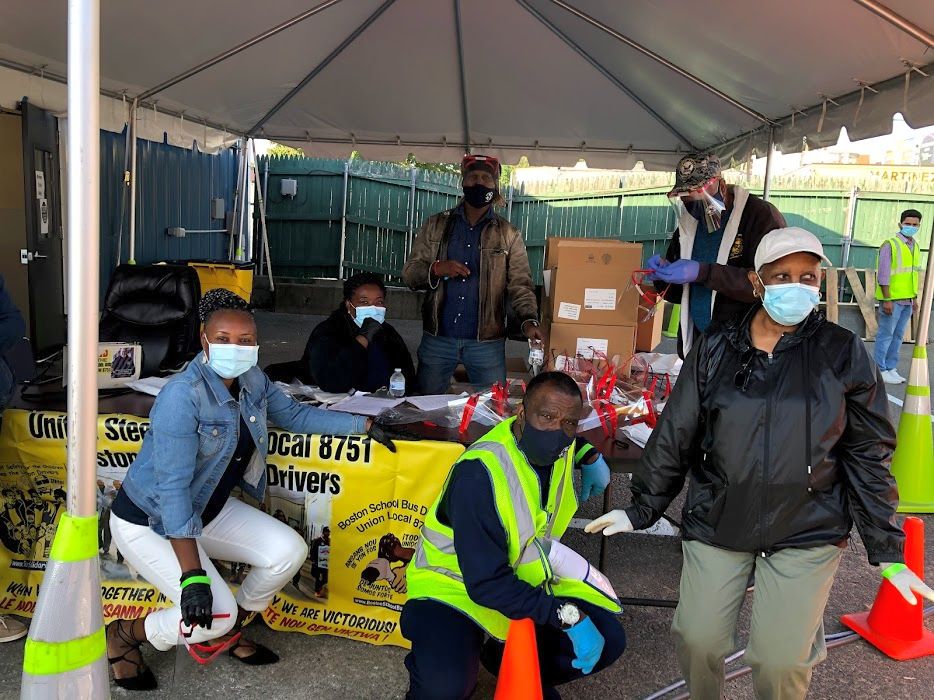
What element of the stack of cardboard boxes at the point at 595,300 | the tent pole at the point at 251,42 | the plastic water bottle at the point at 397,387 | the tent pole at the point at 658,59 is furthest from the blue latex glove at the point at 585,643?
the tent pole at the point at 251,42

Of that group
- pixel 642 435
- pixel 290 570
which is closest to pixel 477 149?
pixel 642 435

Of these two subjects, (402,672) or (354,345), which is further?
(354,345)

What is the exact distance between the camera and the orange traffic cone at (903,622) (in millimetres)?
3074

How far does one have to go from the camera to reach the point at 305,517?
3.04 meters

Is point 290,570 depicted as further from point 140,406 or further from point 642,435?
point 642,435

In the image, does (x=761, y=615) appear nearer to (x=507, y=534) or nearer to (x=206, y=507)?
(x=507, y=534)

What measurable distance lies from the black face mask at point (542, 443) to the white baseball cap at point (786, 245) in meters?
0.77

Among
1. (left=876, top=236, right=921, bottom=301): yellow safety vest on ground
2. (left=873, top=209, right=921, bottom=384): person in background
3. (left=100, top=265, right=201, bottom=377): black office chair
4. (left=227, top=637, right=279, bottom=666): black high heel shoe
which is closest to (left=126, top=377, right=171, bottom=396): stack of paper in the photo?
(left=227, top=637, right=279, bottom=666): black high heel shoe

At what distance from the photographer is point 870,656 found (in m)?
3.08

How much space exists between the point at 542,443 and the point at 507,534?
0.28 m

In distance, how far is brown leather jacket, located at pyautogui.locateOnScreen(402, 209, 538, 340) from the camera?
4453 mm

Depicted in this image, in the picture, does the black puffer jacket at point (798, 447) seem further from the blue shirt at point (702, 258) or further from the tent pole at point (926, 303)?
the tent pole at point (926, 303)

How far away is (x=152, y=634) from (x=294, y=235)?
37.9 ft

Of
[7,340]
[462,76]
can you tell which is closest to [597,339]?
[7,340]
